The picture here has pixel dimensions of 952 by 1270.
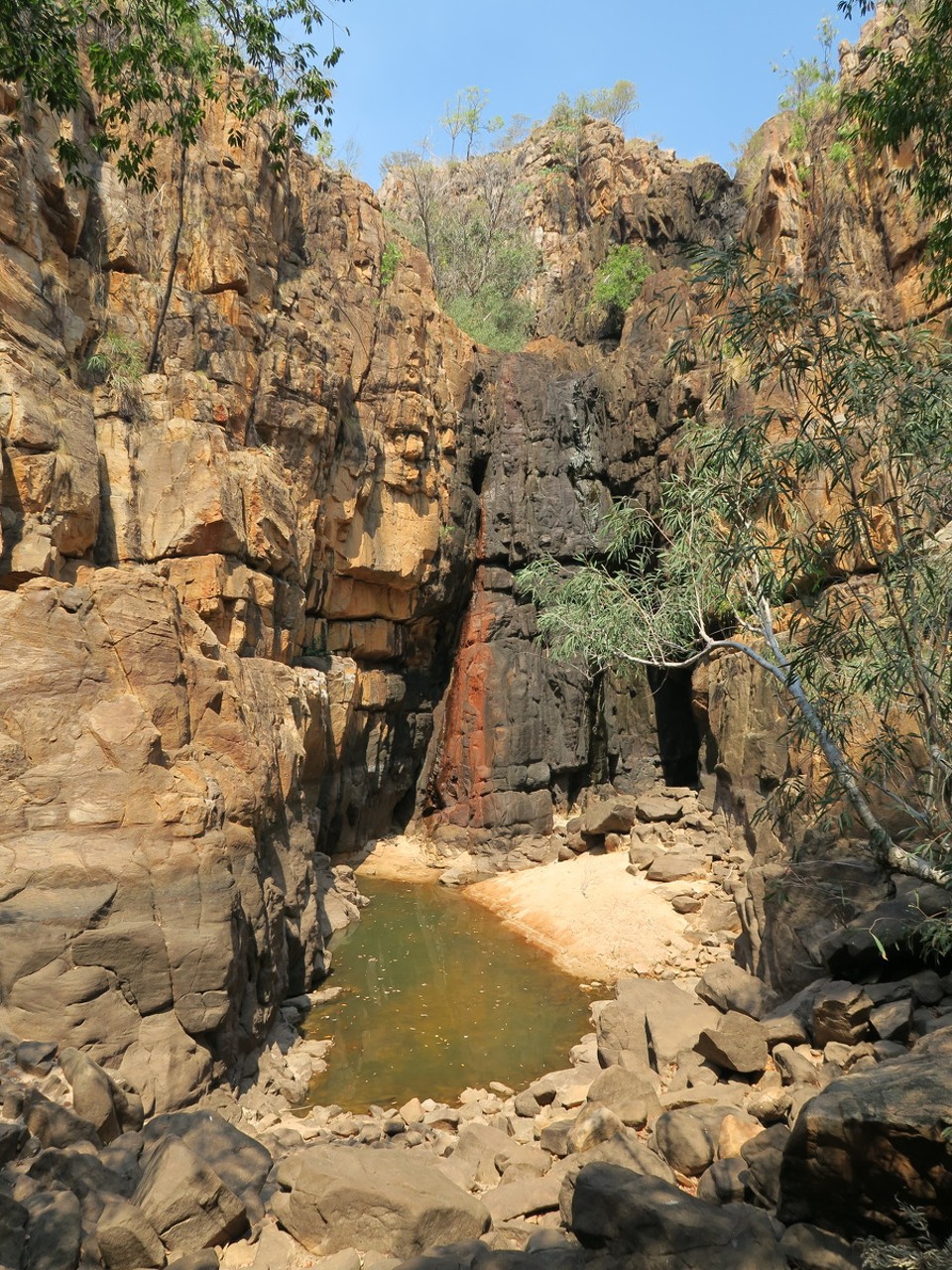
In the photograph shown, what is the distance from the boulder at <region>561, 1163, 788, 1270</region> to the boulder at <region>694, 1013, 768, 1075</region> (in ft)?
9.77

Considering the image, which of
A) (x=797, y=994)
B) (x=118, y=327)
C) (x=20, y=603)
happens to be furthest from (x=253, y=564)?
(x=797, y=994)

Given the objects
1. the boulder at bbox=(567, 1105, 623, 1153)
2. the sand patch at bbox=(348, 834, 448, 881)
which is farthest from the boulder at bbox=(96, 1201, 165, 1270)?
the sand patch at bbox=(348, 834, 448, 881)

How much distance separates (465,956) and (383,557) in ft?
33.0

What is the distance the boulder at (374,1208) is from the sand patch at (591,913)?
8924mm

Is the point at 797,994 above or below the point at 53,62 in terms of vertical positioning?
below

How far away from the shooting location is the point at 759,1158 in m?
6.38

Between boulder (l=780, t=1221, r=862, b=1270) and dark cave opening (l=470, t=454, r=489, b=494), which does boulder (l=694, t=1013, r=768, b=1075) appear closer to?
boulder (l=780, t=1221, r=862, b=1270)

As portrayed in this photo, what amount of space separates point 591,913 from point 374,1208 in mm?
11703

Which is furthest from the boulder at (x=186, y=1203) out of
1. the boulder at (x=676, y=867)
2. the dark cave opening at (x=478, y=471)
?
the dark cave opening at (x=478, y=471)

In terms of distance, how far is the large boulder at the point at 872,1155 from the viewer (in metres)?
5.00

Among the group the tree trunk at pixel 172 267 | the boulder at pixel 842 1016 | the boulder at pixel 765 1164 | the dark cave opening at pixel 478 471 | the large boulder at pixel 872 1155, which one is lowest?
the boulder at pixel 765 1164

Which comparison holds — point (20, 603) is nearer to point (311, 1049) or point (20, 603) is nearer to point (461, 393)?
point (311, 1049)

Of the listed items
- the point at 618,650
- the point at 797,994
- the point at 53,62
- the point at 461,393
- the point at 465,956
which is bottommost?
the point at 465,956

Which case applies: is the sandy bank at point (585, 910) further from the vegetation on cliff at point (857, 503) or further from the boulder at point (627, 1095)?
the vegetation on cliff at point (857, 503)
